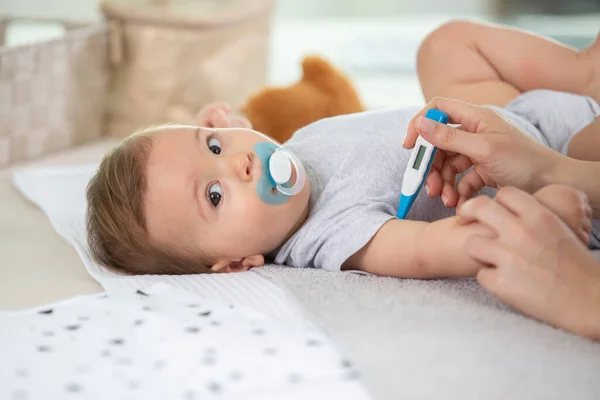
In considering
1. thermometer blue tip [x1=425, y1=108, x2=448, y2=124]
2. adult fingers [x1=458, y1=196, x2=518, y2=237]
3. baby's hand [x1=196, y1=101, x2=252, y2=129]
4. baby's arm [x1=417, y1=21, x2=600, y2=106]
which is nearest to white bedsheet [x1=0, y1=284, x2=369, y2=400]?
adult fingers [x1=458, y1=196, x2=518, y2=237]

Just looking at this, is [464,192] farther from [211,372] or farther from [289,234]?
[211,372]

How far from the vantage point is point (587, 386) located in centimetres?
68

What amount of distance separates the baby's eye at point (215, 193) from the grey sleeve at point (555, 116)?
0.43 m

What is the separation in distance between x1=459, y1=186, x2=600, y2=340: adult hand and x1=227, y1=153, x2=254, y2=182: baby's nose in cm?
34

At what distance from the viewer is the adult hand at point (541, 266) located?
767mm

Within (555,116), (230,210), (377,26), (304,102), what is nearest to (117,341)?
(230,210)

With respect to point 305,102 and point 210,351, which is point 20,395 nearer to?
point 210,351

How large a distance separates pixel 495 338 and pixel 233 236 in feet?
1.31

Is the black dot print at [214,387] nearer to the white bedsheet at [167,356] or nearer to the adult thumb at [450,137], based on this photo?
the white bedsheet at [167,356]

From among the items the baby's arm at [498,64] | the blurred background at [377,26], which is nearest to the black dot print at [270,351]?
the baby's arm at [498,64]

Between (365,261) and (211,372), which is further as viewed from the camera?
(365,261)

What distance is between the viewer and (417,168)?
0.97 meters

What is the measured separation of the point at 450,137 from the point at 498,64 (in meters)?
0.47

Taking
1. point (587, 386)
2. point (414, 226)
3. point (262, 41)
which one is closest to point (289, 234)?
point (414, 226)
